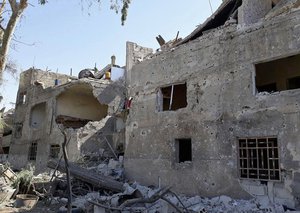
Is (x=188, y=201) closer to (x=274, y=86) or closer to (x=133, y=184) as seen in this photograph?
(x=133, y=184)

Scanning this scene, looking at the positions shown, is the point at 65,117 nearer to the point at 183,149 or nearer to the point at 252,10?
the point at 183,149

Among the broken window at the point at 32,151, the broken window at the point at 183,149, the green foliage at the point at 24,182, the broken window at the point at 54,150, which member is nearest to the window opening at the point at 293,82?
the broken window at the point at 183,149

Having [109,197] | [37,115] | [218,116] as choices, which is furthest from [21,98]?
[218,116]

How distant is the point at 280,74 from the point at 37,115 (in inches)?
667

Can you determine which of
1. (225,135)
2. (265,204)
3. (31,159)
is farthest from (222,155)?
(31,159)

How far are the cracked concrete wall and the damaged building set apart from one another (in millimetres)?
4490

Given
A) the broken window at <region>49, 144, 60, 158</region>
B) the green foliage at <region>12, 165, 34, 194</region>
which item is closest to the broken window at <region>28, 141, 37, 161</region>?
the broken window at <region>49, 144, 60, 158</region>

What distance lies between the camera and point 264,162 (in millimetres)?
8602

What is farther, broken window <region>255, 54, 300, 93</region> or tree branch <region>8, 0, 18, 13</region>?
broken window <region>255, 54, 300, 93</region>

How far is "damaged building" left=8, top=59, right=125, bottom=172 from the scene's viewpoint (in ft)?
54.1

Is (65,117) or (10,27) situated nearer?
(10,27)

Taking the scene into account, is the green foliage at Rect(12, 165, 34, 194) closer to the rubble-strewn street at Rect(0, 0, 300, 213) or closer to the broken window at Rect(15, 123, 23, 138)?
the rubble-strewn street at Rect(0, 0, 300, 213)

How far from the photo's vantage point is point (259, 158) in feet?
28.5

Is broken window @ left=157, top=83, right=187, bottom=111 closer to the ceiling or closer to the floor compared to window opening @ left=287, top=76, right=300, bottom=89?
closer to the floor
